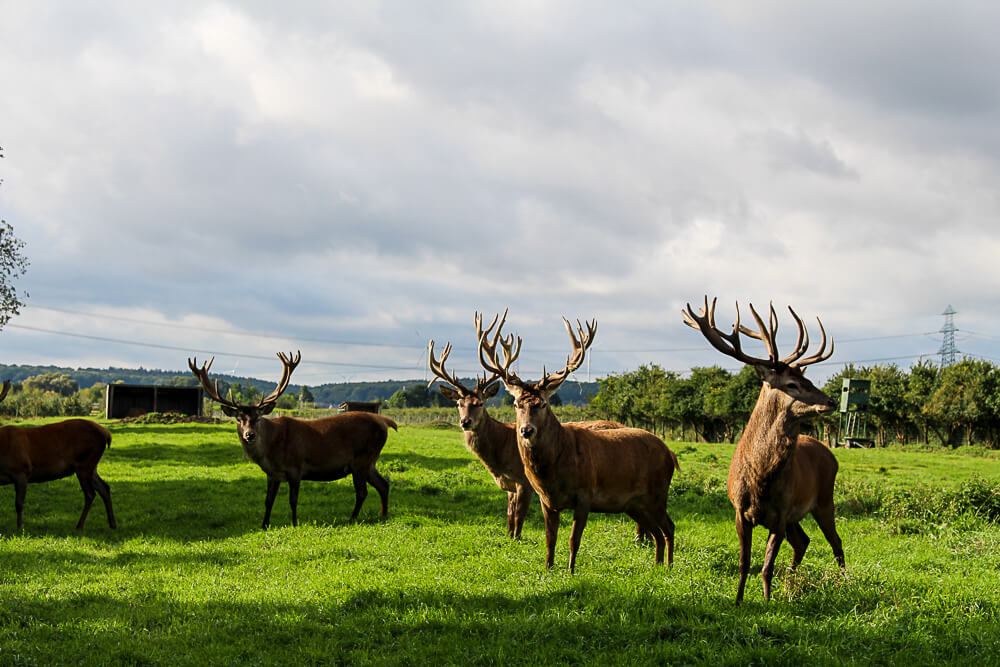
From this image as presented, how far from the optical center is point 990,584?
7613 mm

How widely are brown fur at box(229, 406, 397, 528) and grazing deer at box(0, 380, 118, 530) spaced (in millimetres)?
2436

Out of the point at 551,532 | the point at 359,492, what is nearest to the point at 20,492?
the point at 359,492

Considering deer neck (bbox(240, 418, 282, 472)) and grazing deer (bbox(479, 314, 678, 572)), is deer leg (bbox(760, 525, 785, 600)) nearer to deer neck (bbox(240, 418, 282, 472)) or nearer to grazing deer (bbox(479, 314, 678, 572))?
grazing deer (bbox(479, 314, 678, 572))

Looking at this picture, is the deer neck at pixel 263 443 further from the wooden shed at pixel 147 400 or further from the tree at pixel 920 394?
the tree at pixel 920 394

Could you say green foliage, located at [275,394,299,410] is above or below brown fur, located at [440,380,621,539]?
below

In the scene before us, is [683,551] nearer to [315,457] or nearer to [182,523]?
[315,457]

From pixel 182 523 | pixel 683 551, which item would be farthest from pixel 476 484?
pixel 683 551

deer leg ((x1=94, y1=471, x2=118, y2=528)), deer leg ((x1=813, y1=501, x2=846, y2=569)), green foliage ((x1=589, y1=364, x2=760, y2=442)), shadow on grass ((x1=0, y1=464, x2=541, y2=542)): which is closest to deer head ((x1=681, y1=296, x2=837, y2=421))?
deer leg ((x1=813, y1=501, x2=846, y2=569))

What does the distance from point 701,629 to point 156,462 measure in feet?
66.1

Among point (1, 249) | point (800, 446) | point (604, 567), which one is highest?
point (1, 249)

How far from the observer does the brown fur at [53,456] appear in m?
11.9

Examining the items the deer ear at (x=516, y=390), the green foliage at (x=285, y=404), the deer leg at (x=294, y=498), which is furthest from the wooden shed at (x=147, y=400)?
the deer ear at (x=516, y=390)

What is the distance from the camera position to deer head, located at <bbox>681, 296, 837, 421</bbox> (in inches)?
246

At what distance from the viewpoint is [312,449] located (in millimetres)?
12953
